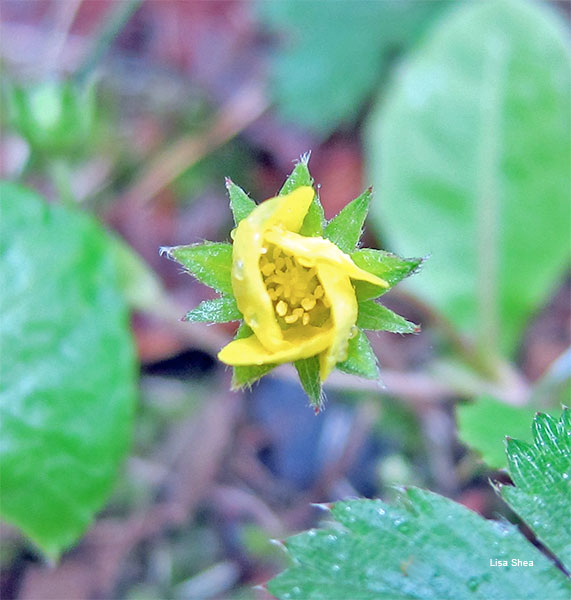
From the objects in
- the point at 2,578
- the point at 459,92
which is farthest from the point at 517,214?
the point at 2,578

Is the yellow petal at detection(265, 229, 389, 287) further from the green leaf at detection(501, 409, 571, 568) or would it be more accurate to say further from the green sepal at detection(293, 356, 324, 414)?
the green leaf at detection(501, 409, 571, 568)

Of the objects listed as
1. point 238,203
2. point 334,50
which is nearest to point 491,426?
point 238,203

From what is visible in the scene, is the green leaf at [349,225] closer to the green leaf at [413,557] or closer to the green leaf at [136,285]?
the green leaf at [413,557]

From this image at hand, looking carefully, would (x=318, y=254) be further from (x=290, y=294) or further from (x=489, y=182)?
(x=489, y=182)

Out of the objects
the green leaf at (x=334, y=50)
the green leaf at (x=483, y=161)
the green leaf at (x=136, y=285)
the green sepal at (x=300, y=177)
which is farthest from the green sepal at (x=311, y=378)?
the green leaf at (x=334, y=50)

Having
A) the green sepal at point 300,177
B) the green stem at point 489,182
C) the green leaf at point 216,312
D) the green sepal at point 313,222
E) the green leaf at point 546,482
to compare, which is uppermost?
the green stem at point 489,182

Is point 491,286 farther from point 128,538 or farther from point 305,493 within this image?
point 128,538

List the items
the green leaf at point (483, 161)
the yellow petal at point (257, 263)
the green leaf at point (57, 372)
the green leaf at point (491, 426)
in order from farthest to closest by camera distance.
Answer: the green leaf at point (483, 161), the green leaf at point (57, 372), the green leaf at point (491, 426), the yellow petal at point (257, 263)
